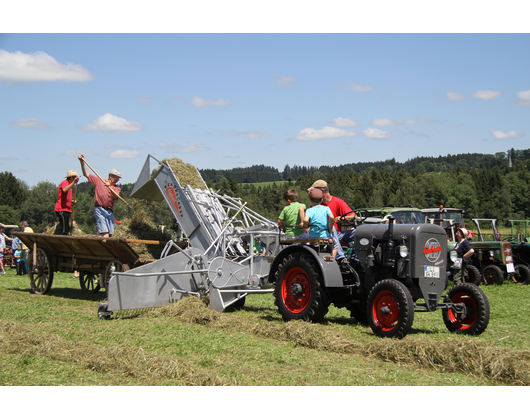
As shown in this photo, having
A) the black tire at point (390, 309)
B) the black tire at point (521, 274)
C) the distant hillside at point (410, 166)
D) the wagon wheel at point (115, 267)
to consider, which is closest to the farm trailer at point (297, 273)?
the black tire at point (390, 309)

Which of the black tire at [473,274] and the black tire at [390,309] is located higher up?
the black tire at [390,309]

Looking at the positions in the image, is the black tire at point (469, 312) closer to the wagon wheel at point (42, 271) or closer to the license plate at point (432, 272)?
the license plate at point (432, 272)

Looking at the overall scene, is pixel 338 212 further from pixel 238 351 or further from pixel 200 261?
pixel 238 351

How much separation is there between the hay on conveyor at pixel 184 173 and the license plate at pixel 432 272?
467 cm

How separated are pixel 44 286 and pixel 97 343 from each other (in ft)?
17.5

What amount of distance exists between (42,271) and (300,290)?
6149 mm

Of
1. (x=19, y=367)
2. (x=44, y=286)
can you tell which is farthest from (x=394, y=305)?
(x=44, y=286)

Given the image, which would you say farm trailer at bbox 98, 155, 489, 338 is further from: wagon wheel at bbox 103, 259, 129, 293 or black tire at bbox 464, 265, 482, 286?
black tire at bbox 464, 265, 482, 286

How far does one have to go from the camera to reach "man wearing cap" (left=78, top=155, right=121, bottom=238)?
31.4 ft

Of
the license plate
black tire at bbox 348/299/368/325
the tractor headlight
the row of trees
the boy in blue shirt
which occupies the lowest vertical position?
black tire at bbox 348/299/368/325

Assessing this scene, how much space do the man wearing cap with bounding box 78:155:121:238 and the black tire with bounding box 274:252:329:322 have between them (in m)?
4.21

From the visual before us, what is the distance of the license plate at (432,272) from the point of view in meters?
5.93

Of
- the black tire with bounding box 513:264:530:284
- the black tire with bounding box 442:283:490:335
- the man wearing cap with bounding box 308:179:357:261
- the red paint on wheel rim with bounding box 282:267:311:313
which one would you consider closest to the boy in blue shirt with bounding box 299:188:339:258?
the man wearing cap with bounding box 308:179:357:261
